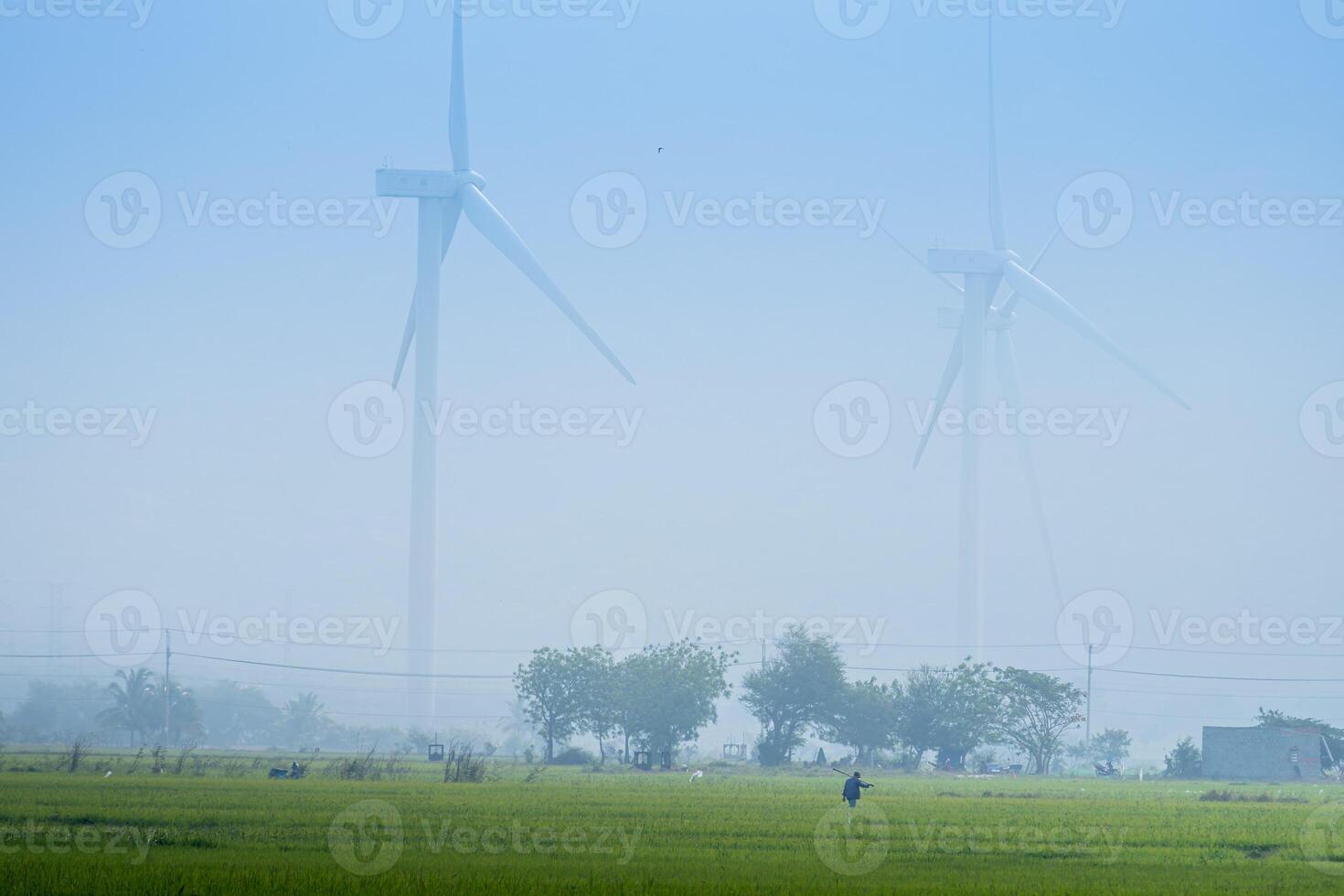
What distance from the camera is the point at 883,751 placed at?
17500 centimetres

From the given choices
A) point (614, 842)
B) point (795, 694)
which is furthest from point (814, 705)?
point (614, 842)

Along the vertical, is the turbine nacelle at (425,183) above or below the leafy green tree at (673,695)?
above

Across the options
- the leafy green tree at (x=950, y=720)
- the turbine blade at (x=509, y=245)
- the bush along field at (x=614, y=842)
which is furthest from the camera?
the leafy green tree at (x=950, y=720)

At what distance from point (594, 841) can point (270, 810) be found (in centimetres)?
1326

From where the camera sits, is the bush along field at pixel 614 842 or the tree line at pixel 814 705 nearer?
the bush along field at pixel 614 842

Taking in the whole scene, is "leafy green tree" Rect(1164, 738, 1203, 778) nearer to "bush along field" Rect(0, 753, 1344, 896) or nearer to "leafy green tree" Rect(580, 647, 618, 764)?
"leafy green tree" Rect(580, 647, 618, 764)

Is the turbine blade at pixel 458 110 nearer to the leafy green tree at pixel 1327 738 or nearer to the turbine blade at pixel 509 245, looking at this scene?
the turbine blade at pixel 509 245

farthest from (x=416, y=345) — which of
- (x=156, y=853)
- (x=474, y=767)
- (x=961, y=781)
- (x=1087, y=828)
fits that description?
(x=156, y=853)

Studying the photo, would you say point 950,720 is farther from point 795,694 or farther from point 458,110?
point 458,110

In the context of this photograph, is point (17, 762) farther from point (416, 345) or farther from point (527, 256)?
point (527, 256)

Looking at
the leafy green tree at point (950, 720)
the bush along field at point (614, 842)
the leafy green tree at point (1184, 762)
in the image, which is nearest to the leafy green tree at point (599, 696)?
the leafy green tree at point (950, 720)

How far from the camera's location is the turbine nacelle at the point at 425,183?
110m

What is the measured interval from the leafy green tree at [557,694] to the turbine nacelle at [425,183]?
2678 inches

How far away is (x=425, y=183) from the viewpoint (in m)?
111
